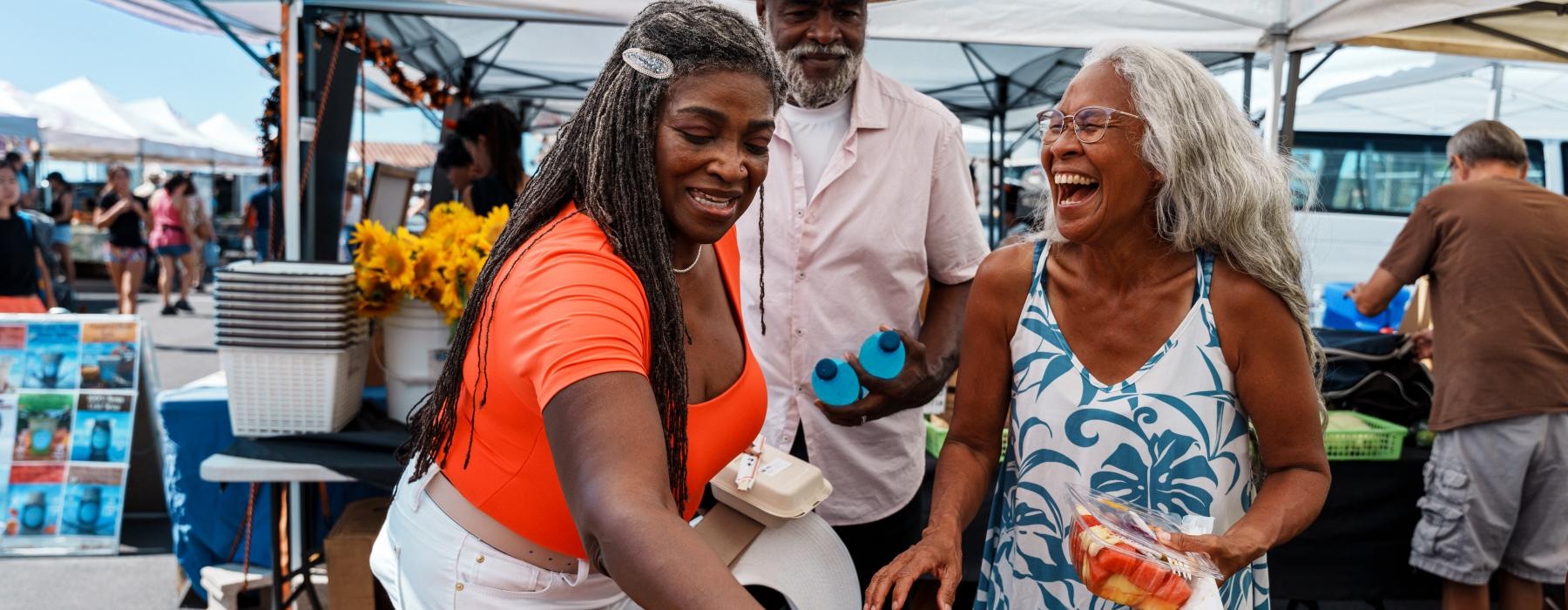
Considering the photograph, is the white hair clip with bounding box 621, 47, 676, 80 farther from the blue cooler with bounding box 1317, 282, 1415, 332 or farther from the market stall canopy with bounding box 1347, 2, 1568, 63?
the blue cooler with bounding box 1317, 282, 1415, 332

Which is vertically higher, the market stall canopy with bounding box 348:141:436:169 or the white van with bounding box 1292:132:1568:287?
the market stall canopy with bounding box 348:141:436:169


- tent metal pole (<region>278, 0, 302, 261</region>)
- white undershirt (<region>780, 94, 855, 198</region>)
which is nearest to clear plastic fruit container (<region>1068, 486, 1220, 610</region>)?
white undershirt (<region>780, 94, 855, 198</region>)

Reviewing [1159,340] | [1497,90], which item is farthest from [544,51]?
[1497,90]

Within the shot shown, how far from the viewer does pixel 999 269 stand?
186 centimetres

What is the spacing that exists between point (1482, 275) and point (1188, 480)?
2768 mm

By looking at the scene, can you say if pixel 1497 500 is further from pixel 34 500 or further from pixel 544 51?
pixel 544 51

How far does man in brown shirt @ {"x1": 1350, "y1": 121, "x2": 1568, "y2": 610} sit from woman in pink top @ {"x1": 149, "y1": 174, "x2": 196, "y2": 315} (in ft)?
45.7

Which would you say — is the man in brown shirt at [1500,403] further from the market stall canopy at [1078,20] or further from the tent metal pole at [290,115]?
the tent metal pole at [290,115]

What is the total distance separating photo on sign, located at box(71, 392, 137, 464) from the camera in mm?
4602

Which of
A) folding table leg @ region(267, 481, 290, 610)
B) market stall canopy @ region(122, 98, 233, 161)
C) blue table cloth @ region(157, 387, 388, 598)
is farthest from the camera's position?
market stall canopy @ region(122, 98, 233, 161)

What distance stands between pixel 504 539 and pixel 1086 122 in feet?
3.61

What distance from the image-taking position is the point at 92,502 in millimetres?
4633

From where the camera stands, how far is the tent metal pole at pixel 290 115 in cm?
375

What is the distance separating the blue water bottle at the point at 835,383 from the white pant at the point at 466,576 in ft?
2.15
